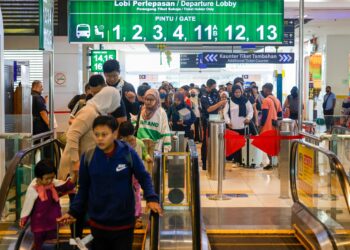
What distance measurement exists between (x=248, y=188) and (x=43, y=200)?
4877mm

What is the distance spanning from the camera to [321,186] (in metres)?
6.39

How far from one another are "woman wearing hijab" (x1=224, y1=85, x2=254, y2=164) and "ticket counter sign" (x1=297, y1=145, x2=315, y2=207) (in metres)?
4.39

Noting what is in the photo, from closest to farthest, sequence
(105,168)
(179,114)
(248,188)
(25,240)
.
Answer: (105,168), (25,240), (248,188), (179,114)

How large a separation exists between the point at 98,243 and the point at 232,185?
19.9ft

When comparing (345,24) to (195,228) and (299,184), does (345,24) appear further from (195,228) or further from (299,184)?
(195,228)

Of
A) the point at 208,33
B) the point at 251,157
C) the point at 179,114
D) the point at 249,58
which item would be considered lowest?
the point at 251,157

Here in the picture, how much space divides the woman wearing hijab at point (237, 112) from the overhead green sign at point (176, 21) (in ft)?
8.45

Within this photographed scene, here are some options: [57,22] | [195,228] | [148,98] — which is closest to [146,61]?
[57,22]

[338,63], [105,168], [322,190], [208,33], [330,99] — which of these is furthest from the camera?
[338,63]

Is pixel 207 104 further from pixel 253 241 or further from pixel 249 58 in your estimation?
pixel 249 58

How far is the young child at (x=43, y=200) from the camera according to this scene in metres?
5.52

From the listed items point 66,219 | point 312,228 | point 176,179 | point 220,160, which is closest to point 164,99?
point 220,160

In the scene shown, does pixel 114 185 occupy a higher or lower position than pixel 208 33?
lower

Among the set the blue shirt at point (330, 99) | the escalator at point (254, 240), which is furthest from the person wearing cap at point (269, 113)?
the blue shirt at point (330, 99)
